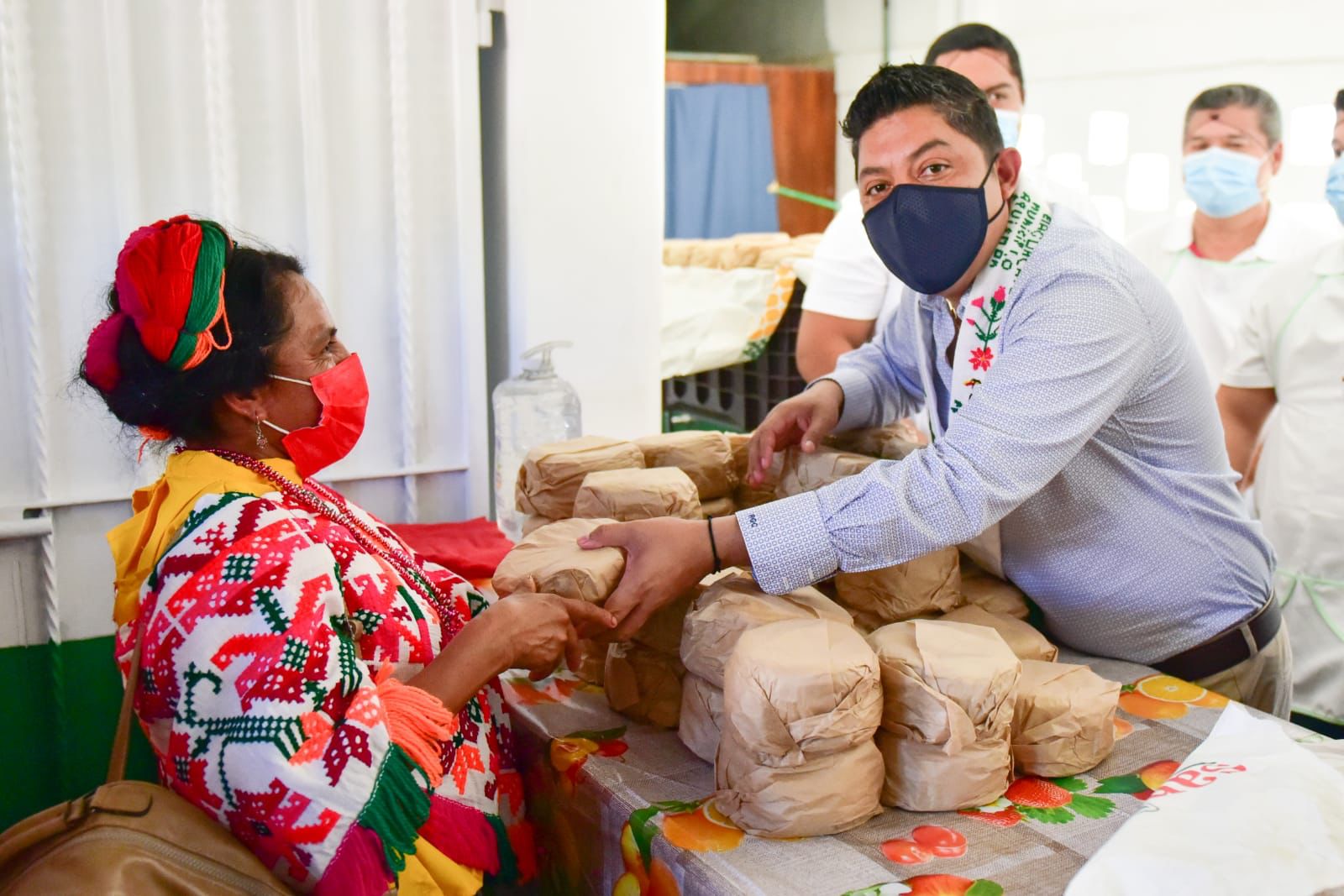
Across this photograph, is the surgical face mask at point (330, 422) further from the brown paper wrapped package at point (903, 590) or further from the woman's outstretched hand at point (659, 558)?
the brown paper wrapped package at point (903, 590)

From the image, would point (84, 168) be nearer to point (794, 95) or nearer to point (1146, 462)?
point (1146, 462)

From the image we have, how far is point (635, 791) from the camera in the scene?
1.54m

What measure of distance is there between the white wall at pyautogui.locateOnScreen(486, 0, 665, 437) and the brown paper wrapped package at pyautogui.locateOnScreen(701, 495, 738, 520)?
986 millimetres

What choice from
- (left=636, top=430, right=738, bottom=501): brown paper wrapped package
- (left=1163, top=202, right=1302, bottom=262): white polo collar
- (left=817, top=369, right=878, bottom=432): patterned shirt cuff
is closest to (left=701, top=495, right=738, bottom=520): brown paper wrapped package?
(left=636, top=430, right=738, bottom=501): brown paper wrapped package

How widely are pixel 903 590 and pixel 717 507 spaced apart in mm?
481

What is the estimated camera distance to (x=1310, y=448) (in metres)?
3.17

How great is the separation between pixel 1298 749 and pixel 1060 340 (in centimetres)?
65

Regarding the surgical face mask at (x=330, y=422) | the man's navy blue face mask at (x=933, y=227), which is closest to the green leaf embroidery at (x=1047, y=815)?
the man's navy blue face mask at (x=933, y=227)

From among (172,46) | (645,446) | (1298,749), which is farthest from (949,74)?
(172,46)

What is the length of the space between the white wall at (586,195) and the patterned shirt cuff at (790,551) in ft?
4.89

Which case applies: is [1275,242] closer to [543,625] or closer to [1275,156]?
[1275,156]

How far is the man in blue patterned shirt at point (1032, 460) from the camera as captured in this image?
1.67 metres

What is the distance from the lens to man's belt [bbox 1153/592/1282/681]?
6.39 feet

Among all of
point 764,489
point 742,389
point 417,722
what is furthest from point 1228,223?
point 417,722
